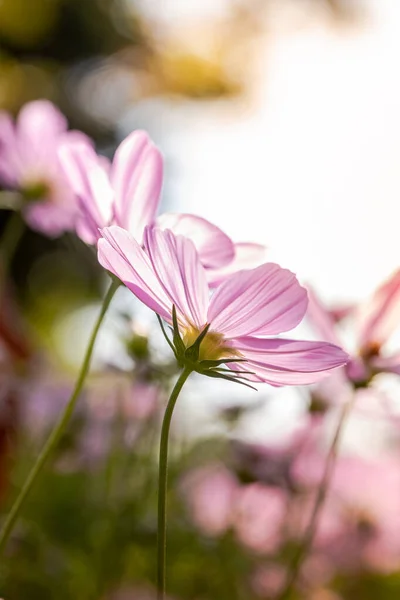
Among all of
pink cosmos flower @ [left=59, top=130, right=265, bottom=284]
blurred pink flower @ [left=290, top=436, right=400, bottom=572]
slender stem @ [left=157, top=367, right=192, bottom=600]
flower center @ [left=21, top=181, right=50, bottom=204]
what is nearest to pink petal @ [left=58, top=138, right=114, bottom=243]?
pink cosmos flower @ [left=59, top=130, right=265, bottom=284]

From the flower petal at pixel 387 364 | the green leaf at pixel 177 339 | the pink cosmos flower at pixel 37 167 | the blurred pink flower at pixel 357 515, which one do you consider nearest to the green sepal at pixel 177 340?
the green leaf at pixel 177 339

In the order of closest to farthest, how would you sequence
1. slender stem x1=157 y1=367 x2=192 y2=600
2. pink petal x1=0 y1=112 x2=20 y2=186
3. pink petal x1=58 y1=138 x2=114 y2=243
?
slender stem x1=157 y1=367 x2=192 y2=600
pink petal x1=58 y1=138 x2=114 y2=243
pink petal x1=0 y1=112 x2=20 y2=186

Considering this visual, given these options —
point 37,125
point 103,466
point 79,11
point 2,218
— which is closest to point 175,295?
point 37,125

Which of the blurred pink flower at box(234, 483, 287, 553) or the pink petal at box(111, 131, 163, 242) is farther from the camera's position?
the blurred pink flower at box(234, 483, 287, 553)

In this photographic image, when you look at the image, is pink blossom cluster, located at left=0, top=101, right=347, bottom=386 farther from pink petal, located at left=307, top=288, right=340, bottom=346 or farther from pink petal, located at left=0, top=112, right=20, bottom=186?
pink petal, located at left=0, top=112, right=20, bottom=186

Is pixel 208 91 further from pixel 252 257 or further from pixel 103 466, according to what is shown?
pixel 252 257

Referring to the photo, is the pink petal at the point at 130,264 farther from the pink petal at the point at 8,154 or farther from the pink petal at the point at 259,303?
the pink petal at the point at 8,154
